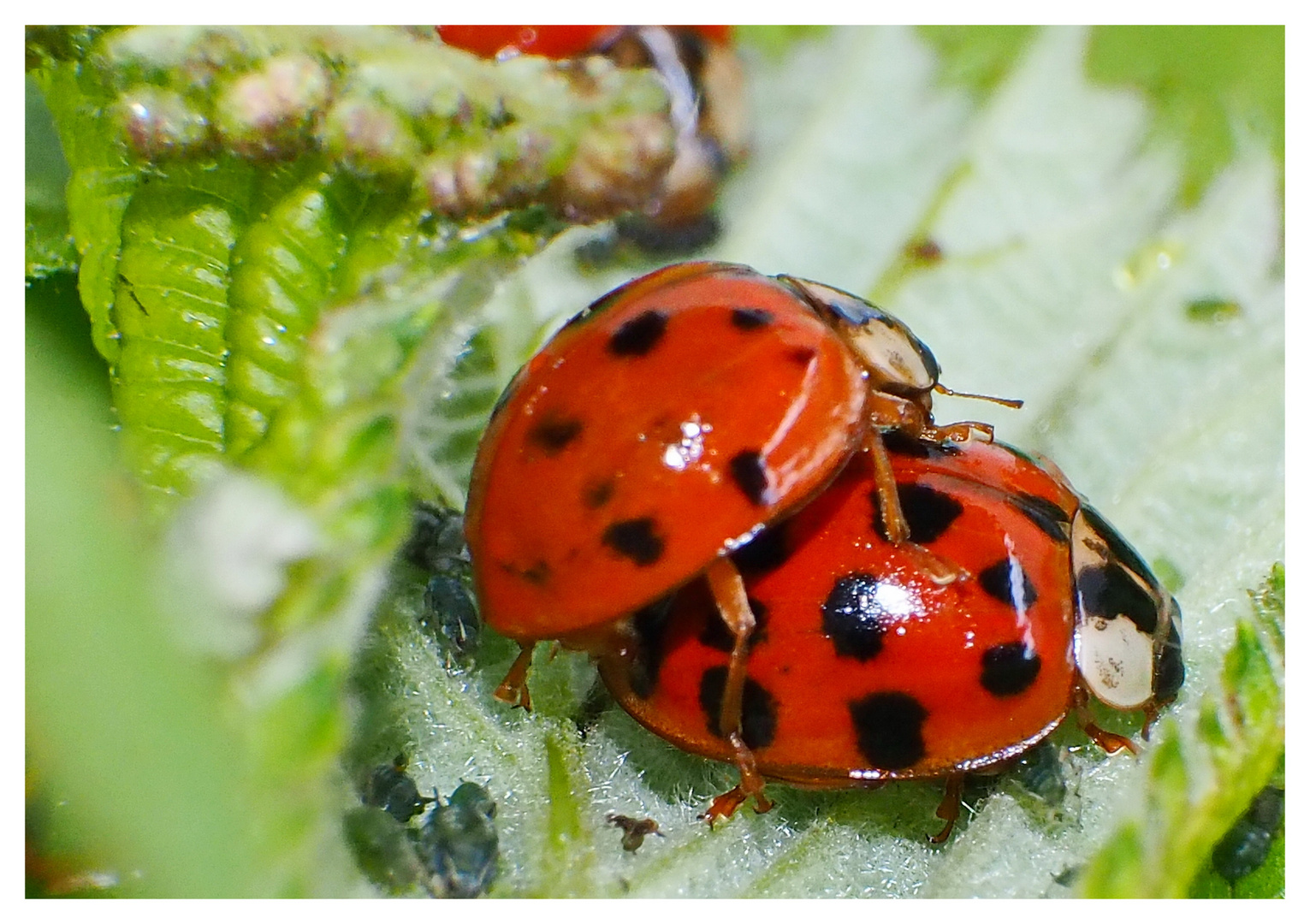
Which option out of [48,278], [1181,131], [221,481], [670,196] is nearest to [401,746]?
[221,481]

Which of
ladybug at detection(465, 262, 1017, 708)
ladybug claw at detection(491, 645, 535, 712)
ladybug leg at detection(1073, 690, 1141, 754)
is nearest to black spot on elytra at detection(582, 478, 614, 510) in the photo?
ladybug at detection(465, 262, 1017, 708)

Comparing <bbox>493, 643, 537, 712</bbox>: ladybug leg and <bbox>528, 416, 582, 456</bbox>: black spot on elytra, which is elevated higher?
<bbox>528, 416, 582, 456</bbox>: black spot on elytra

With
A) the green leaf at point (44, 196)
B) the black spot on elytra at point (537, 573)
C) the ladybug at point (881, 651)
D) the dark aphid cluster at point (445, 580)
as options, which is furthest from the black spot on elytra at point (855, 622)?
the green leaf at point (44, 196)

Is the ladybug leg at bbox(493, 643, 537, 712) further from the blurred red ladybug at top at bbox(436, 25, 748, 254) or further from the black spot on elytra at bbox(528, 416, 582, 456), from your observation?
the blurred red ladybug at top at bbox(436, 25, 748, 254)

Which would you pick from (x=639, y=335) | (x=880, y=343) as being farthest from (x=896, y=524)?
(x=639, y=335)

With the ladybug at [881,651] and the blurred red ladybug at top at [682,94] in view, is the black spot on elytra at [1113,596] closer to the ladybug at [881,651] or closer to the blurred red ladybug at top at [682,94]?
the ladybug at [881,651]
